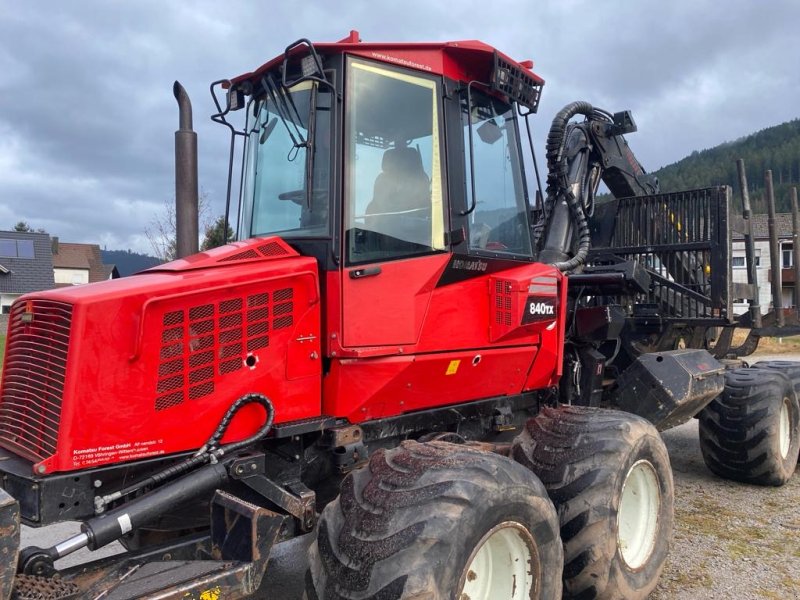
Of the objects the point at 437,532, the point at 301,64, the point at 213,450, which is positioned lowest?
the point at 437,532

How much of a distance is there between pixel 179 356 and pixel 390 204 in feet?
4.43

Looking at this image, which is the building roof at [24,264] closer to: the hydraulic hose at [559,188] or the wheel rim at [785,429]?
the hydraulic hose at [559,188]

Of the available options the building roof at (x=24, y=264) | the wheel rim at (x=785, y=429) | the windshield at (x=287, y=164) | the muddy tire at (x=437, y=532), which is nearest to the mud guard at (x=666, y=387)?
the wheel rim at (x=785, y=429)

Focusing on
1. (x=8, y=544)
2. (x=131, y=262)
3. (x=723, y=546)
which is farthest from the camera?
(x=131, y=262)

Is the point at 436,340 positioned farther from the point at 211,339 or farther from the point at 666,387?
the point at 666,387

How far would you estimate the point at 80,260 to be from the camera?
211 feet

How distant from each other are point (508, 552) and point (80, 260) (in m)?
68.3

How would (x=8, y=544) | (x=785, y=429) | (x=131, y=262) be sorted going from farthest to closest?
(x=131, y=262), (x=785, y=429), (x=8, y=544)

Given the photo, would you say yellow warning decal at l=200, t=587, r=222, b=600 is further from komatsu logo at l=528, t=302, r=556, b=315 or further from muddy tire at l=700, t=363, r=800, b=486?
muddy tire at l=700, t=363, r=800, b=486

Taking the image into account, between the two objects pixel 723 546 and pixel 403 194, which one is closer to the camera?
pixel 403 194

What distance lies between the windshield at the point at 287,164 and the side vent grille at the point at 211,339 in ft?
1.61

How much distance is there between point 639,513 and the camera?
4.32 m

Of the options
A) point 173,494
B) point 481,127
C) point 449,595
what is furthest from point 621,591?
point 481,127

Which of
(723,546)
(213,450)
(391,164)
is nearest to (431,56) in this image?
(391,164)
